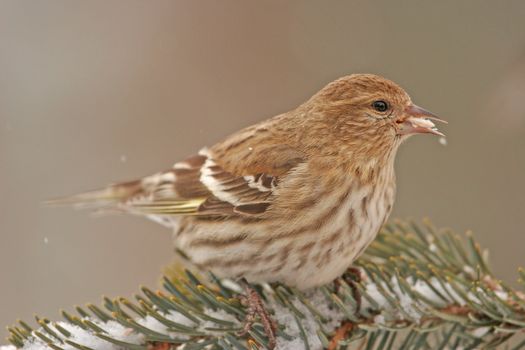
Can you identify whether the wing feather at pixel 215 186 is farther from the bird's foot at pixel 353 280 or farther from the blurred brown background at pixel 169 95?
the blurred brown background at pixel 169 95

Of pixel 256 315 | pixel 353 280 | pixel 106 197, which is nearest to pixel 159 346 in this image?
pixel 256 315

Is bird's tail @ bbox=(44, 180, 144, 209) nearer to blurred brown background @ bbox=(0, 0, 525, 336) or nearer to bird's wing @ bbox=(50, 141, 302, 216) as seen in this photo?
bird's wing @ bbox=(50, 141, 302, 216)

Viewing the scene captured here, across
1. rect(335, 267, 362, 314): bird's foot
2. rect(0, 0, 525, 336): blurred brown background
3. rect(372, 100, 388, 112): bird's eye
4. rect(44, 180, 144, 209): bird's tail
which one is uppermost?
rect(0, 0, 525, 336): blurred brown background

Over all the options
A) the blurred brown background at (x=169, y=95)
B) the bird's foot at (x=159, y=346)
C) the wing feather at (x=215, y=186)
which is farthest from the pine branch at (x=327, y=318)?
the blurred brown background at (x=169, y=95)

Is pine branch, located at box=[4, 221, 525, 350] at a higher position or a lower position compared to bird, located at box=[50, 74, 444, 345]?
lower

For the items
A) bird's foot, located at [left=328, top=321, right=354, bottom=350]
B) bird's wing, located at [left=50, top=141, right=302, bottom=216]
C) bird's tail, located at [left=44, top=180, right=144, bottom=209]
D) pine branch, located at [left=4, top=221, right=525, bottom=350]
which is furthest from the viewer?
bird's tail, located at [left=44, top=180, right=144, bottom=209]

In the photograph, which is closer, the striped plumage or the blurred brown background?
the striped plumage

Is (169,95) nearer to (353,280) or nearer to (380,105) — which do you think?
(380,105)

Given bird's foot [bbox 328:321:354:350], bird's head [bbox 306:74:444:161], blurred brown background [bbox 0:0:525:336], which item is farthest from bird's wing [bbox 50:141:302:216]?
blurred brown background [bbox 0:0:525:336]
